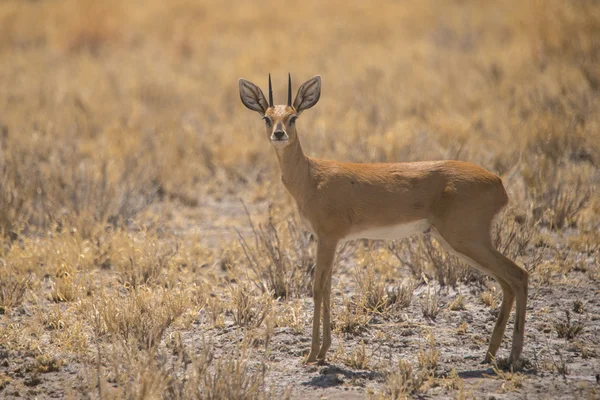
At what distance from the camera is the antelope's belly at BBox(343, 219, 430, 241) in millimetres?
5316

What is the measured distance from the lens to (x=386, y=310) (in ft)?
20.5

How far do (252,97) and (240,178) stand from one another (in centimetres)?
463

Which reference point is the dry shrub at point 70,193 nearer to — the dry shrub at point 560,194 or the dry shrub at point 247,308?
the dry shrub at point 247,308

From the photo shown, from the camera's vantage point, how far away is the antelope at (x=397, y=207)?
5145 millimetres

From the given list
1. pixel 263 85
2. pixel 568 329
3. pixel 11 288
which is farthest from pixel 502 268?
pixel 263 85

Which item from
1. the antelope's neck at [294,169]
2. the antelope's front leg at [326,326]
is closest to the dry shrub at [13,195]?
the antelope's neck at [294,169]

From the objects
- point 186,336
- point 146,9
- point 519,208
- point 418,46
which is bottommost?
point 186,336

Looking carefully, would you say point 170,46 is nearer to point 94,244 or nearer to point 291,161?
point 94,244

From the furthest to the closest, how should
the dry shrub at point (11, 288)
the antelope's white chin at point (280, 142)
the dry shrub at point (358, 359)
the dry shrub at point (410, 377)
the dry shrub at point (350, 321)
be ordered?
the dry shrub at point (11, 288)
the dry shrub at point (350, 321)
the dry shrub at point (358, 359)
the antelope's white chin at point (280, 142)
the dry shrub at point (410, 377)

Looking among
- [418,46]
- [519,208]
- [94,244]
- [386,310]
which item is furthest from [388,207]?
[418,46]

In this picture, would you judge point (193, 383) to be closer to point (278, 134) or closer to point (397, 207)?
point (278, 134)

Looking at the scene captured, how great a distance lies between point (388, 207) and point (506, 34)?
12.1m

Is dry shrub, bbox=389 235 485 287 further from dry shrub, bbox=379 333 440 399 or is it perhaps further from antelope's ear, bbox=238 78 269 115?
antelope's ear, bbox=238 78 269 115

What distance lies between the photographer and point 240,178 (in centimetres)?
1026
